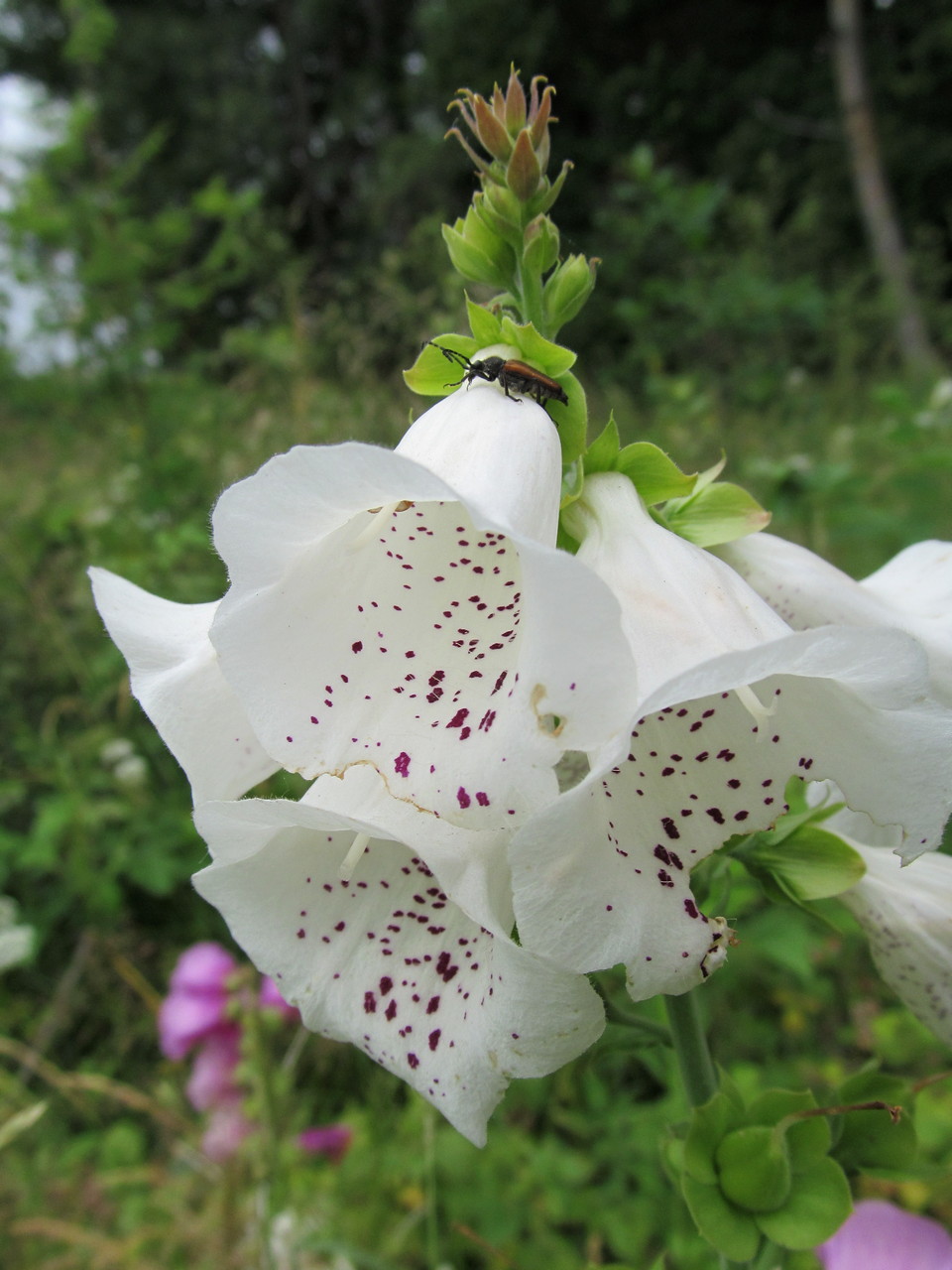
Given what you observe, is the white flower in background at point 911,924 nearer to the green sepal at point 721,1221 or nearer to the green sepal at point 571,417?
the green sepal at point 721,1221

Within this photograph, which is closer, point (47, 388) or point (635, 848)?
point (635, 848)

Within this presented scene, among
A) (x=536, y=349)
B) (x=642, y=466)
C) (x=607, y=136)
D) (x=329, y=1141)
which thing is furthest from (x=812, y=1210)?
(x=607, y=136)

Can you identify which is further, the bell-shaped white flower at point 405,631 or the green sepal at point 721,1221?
the green sepal at point 721,1221

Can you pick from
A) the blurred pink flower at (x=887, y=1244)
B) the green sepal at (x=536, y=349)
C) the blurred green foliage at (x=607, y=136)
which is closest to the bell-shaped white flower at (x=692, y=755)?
the green sepal at (x=536, y=349)

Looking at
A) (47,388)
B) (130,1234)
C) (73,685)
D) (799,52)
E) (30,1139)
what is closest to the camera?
(130,1234)

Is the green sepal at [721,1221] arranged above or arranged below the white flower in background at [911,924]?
below

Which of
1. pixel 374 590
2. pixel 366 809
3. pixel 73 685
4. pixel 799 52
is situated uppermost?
pixel 799 52

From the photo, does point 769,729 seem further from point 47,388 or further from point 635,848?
point 47,388

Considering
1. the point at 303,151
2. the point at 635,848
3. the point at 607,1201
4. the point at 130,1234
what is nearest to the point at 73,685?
the point at 130,1234
